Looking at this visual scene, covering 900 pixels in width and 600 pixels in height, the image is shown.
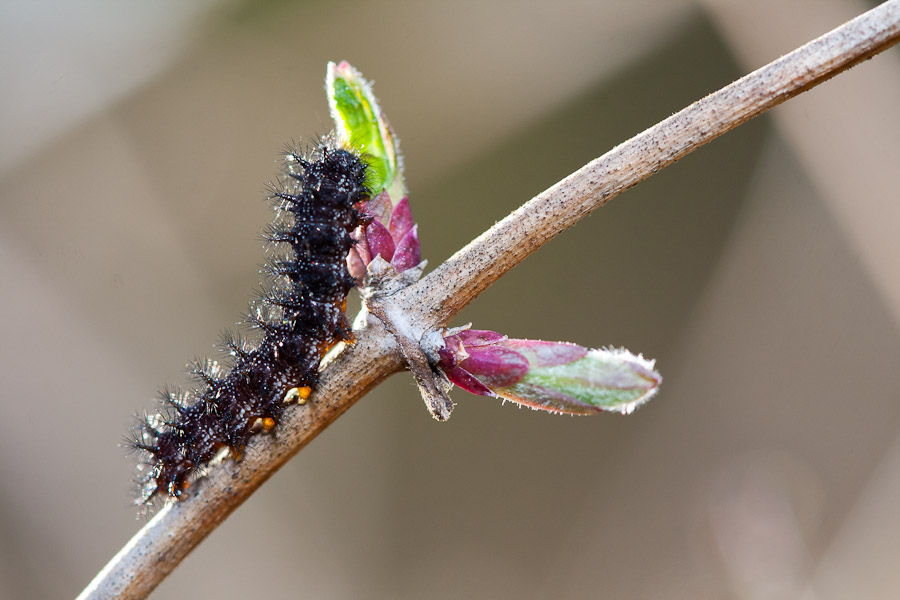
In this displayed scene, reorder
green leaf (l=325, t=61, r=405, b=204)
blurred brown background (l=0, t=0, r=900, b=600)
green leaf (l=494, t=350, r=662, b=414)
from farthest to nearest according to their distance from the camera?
blurred brown background (l=0, t=0, r=900, b=600), green leaf (l=325, t=61, r=405, b=204), green leaf (l=494, t=350, r=662, b=414)

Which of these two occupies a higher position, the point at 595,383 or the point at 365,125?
the point at 365,125

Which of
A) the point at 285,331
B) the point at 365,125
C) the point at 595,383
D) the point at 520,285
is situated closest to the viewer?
the point at 595,383

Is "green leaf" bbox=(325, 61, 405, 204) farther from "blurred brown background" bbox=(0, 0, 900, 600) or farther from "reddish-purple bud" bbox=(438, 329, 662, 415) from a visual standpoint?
"blurred brown background" bbox=(0, 0, 900, 600)

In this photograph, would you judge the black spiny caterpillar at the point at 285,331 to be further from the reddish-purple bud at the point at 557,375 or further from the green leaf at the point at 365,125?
the reddish-purple bud at the point at 557,375

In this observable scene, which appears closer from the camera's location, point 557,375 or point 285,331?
point 557,375

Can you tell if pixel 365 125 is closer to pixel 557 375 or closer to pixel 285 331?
pixel 285 331

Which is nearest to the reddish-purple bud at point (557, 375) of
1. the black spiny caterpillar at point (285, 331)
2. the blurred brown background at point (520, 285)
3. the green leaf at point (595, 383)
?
the green leaf at point (595, 383)

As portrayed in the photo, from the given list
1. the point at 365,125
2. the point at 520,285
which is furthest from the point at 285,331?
the point at 520,285

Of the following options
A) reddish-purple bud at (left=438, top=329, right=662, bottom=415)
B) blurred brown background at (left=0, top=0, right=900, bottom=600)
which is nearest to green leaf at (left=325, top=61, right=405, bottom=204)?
reddish-purple bud at (left=438, top=329, right=662, bottom=415)
